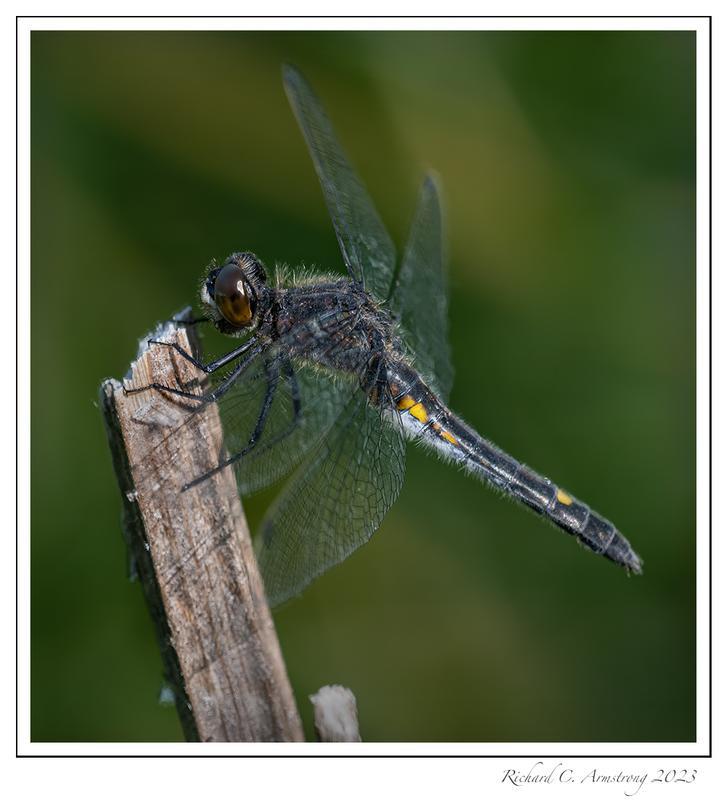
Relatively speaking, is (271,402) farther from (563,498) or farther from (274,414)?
(563,498)

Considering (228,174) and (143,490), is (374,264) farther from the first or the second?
(143,490)

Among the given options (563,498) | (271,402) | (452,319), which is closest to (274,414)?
(271,402)

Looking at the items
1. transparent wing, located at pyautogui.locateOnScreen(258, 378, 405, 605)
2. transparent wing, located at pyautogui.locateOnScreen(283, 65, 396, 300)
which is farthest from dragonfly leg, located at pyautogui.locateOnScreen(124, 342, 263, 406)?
transparent wing, located at pyautogui.locateOnScreen(283, 65, 396, 300)

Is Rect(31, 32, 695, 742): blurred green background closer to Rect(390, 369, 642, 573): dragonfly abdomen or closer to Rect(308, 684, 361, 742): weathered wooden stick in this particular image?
Rect(390, 369, 642, 573): dragonfly abdomen

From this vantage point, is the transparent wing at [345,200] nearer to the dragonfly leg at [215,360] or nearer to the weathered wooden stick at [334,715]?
the dragonfly leg at [215,360]
